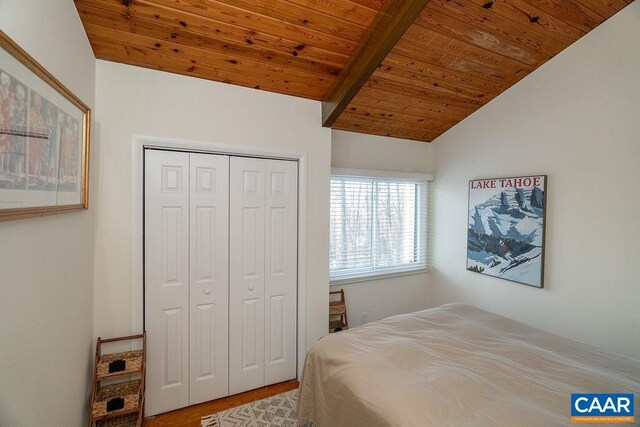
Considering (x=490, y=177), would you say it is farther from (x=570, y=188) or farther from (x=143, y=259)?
(x=143, y=259)

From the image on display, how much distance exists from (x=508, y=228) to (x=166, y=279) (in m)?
2.98

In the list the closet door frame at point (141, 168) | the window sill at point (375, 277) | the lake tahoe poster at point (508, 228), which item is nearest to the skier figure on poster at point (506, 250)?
the lake tahoe poster at point (508, 228)

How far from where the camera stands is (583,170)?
7.21 feet

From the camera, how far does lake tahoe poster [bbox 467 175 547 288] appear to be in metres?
2.45

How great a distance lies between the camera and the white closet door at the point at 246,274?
2.22 m

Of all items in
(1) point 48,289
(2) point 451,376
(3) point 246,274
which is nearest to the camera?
(1) point 48,289

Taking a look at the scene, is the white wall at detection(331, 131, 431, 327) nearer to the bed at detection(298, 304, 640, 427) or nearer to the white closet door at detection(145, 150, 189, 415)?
the bed at detection(298, 304, 640, 427)

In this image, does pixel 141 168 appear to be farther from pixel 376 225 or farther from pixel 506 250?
pixel 506 250

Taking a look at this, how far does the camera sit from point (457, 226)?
10.4 feet

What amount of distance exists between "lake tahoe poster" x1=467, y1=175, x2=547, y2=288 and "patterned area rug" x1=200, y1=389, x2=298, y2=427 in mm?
2257

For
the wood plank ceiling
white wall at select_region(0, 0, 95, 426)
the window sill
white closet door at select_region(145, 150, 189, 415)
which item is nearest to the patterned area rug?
white closet door at select_region(145, 150, 189, 415)

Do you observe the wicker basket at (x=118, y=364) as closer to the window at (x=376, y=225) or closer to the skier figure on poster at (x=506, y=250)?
the window at (x=376, y=225)

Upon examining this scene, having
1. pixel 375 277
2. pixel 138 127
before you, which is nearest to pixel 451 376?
pixel 375 277

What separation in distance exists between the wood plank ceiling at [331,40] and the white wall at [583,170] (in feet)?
0.81
